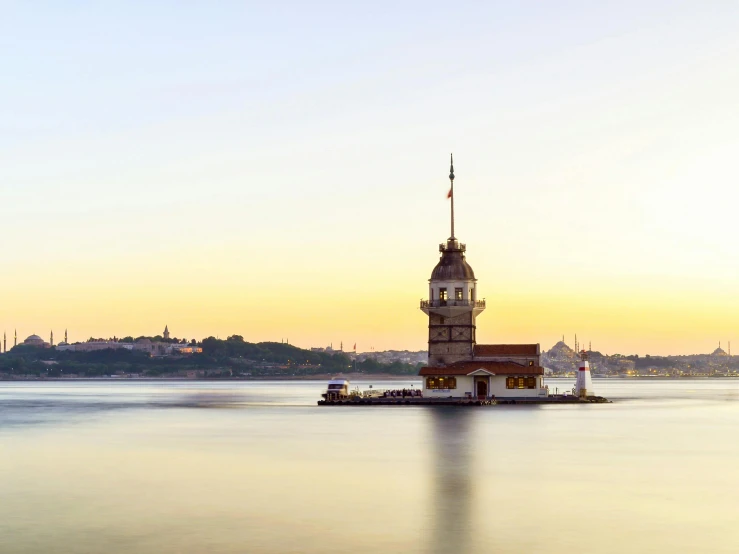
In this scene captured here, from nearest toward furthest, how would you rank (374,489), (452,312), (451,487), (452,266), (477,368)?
(374,489) → (451,487) → (477,368) → (452,312) → (452,266)

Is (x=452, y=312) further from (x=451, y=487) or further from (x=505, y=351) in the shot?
(x=451, y=487)

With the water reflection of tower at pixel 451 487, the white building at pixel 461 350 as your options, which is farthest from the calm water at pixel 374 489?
the white building at pixel 461 350

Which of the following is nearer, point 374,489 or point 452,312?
point 374,489

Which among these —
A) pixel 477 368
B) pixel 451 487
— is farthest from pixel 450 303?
pixel 451 487

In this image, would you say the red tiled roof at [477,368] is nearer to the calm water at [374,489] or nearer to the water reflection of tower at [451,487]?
the water reflection of tower at [451,487]

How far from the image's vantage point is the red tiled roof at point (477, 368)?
10875 cm

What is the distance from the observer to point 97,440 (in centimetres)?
7194

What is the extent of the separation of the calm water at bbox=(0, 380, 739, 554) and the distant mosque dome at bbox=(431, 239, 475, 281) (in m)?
30.2

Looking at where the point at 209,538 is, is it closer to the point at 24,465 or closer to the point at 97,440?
the point at 24,465

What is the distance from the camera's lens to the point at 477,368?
108312 millimetres

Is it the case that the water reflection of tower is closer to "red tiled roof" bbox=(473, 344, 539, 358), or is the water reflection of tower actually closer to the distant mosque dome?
"red tiled roof" bbox=(473, 344, 539, 358)

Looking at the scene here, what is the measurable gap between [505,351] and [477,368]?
12.6ft

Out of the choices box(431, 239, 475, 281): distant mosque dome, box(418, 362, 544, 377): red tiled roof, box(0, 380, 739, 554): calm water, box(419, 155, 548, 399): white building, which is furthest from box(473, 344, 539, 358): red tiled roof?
box(0, 380, 739, 554): calm water

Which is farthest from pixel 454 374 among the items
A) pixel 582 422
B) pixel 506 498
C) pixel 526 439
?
pixel 506 498
